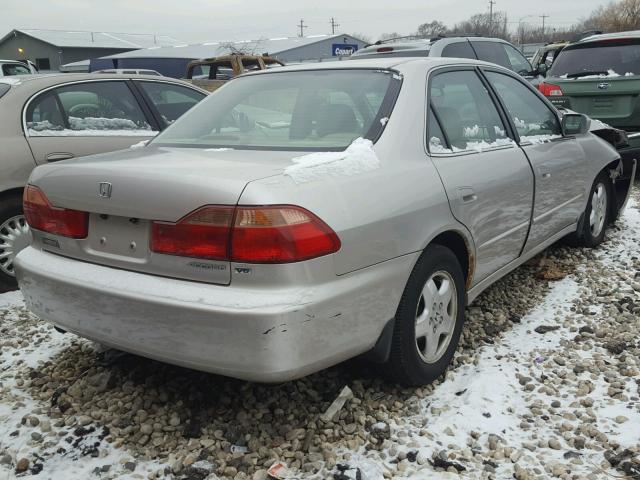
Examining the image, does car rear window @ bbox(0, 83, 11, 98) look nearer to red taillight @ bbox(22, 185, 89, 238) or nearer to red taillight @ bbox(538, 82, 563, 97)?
red taillight @ bbox(22, 185, 89, 238)

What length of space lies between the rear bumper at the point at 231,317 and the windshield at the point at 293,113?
70cm

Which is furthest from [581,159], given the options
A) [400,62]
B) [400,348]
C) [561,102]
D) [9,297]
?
[9,297]

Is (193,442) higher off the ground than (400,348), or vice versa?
(400,348)

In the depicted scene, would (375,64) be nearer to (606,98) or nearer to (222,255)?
(222,255)

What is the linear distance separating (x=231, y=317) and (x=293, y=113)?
1.32 m

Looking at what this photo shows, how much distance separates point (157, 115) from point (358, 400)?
3261 mm

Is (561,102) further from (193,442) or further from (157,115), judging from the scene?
(193,442)

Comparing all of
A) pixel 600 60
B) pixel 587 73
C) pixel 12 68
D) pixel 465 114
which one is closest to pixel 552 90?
pixel 587 73

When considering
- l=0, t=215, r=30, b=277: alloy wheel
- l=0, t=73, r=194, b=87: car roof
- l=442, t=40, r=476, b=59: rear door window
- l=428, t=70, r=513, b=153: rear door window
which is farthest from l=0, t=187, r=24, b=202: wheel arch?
l=442, t=40, r=476, b=59: rear door window

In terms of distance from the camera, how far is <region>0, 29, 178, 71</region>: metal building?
5203cm

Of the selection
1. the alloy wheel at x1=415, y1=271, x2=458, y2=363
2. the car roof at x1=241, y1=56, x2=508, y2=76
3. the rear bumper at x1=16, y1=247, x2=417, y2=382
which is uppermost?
the car roof at x1=241, y1=56, x2=508, y2=76

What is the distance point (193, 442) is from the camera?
2.57 meters

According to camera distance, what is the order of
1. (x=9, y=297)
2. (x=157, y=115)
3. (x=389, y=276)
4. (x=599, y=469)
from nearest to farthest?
1. (x=599, y=469)
2. (x=389, y=276)
3. (x=9, y=297)
4. (x=157, y=115)

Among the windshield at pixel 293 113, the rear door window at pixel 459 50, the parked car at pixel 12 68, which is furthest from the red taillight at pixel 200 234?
the parked car at pixel 12 68
